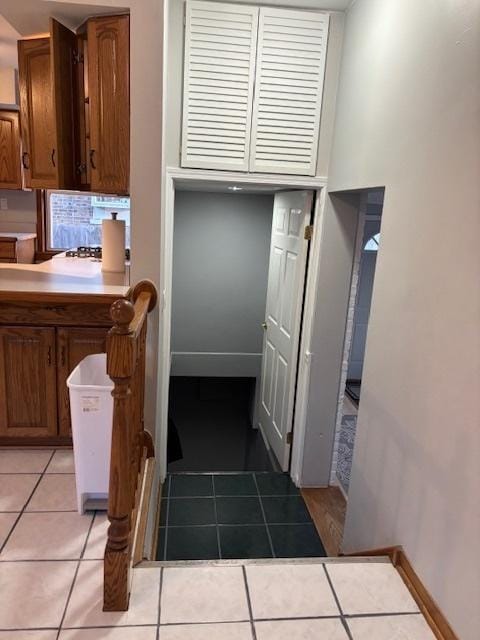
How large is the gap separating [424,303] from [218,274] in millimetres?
3635

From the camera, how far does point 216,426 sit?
17.2 ft

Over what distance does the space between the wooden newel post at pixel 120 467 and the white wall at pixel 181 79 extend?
1.90 m

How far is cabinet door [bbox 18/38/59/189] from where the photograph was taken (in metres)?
2.67

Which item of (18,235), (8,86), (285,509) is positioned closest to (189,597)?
(285,509)

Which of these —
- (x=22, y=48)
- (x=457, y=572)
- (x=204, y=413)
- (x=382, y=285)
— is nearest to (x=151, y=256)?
(x=382, y=285)

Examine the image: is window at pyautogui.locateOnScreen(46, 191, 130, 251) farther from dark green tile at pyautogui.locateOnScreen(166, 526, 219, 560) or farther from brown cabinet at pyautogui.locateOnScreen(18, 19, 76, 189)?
dark green tile at pyautogui.locateOnScreen(166, 526, 219, 560)

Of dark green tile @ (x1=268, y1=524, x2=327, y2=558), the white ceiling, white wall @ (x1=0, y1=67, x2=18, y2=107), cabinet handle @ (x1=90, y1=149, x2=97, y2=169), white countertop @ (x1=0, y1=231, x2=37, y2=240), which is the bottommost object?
dark green tile @ (x1=268, y1=524, x2=327, y2=558)

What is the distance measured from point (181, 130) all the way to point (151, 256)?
3.62 feet

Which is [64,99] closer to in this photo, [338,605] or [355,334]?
[338,605]

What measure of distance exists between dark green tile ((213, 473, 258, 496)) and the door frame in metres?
0.34

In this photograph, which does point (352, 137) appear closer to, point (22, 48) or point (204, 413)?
point (22, 48)

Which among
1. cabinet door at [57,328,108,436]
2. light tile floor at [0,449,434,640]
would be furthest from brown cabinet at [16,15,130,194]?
light tile floor at [0,449,434,640]

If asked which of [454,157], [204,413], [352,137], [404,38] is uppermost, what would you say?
[404,38]

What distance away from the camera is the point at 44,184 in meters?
2.73
